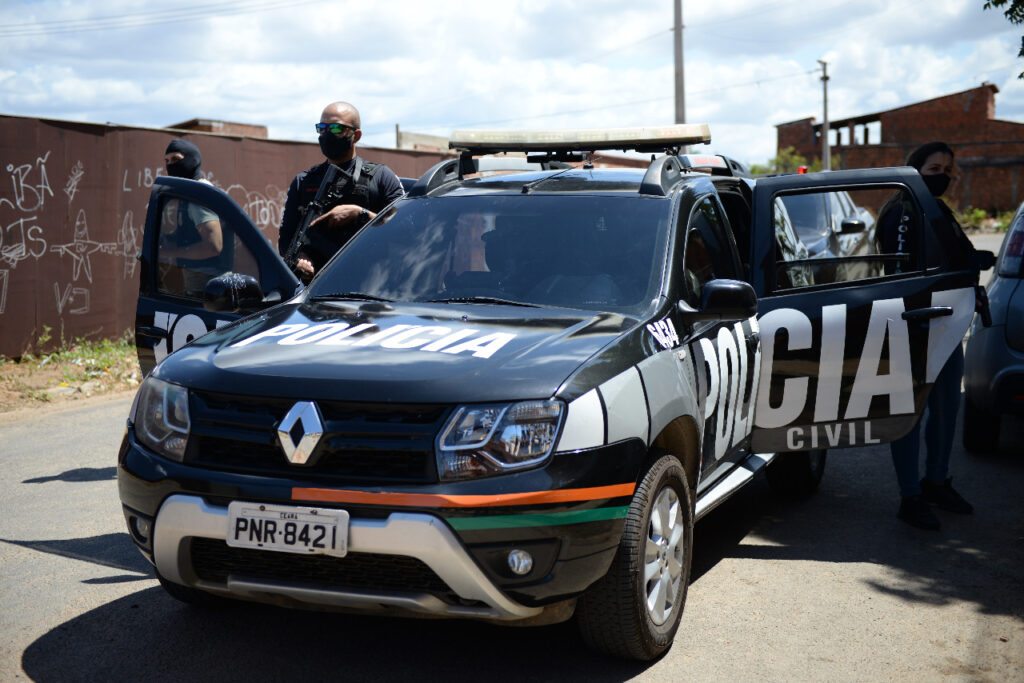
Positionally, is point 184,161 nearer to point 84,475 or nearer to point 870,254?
point 84,475

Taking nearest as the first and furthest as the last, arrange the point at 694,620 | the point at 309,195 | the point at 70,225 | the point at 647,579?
1. the point at 647,579
2. the point at 694,620
3. the point at 309,195
4. the point at 70,225

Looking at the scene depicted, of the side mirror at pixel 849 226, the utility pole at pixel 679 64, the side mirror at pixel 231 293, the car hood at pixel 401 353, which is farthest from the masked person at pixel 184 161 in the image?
the utility pole at pixel 679 64

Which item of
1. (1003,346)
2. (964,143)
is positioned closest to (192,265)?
(1003,346)

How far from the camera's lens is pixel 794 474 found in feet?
18.7

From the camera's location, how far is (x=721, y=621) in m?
3.92

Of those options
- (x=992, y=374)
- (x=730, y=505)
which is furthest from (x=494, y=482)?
(x=992, y=374)

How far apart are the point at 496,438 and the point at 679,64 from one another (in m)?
20.4

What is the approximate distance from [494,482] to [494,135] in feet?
8.83

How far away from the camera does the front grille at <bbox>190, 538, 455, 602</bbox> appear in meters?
2.91

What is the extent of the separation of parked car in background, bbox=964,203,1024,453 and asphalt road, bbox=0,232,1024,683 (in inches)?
25.4

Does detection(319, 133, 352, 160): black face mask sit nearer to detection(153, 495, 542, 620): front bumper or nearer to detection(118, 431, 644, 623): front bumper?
detection(118, 431, 644, 623): front bumper

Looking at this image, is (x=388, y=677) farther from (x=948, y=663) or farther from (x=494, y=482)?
(x=948, y=663)

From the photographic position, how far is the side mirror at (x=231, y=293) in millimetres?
4137

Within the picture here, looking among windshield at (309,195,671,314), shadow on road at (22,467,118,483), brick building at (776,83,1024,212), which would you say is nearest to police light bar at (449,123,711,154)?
windshield at (309,195,671,314)
